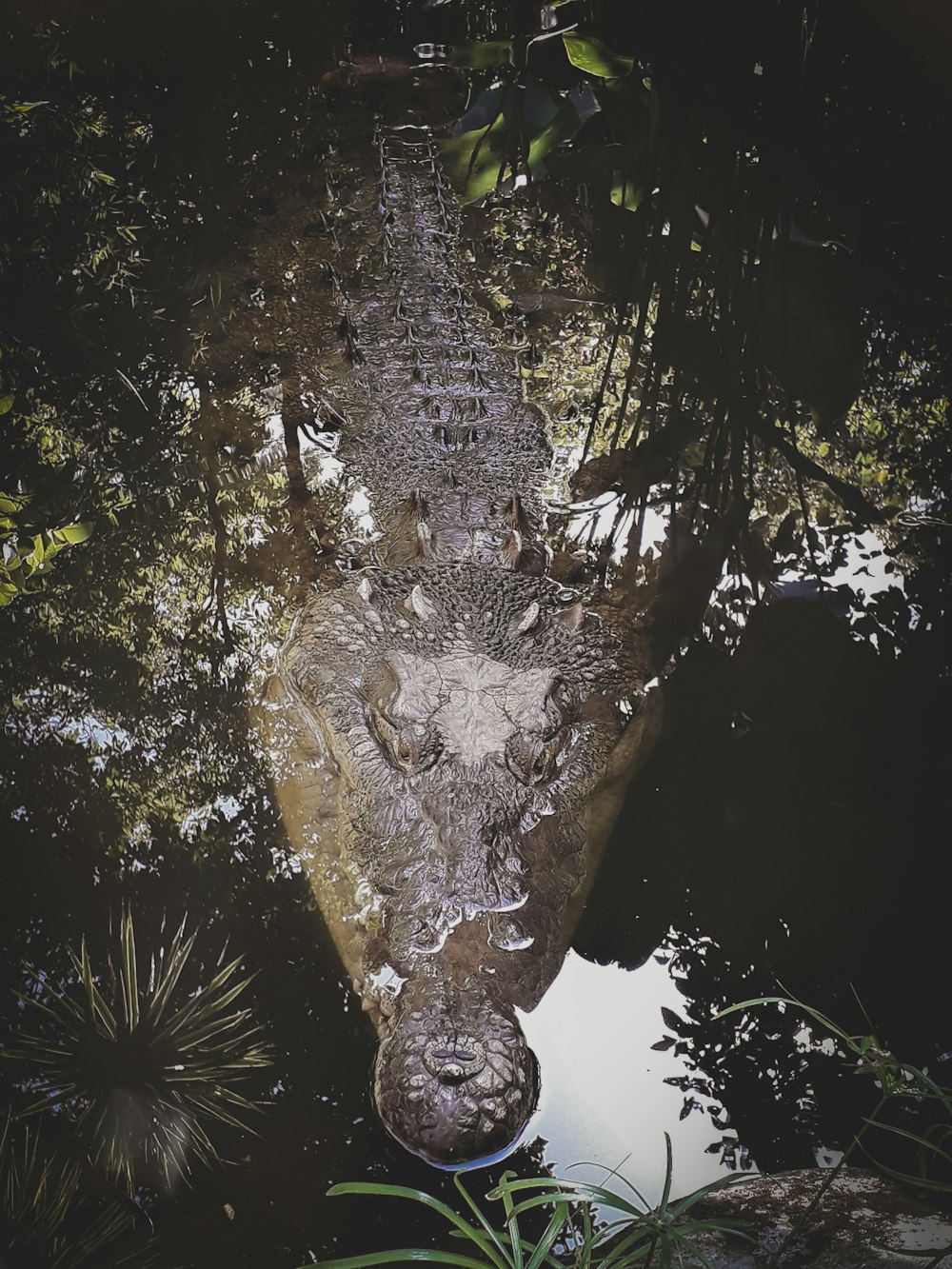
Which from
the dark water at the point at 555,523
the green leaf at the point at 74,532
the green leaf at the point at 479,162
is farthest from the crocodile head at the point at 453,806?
the green leaf at the point at 479,162

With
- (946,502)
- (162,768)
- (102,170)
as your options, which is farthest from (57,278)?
(946,502)

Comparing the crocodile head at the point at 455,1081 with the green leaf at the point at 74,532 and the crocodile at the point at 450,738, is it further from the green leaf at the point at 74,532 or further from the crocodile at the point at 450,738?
the green leaf at the point at 74,532

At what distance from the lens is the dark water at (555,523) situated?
2.52 meters

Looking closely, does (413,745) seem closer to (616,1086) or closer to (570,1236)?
→ (616,1086)

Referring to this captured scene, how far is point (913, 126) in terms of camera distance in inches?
220

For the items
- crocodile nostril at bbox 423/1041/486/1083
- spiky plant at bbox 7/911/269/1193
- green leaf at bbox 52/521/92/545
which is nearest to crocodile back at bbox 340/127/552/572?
green leaf at bbox 52/521/92/545

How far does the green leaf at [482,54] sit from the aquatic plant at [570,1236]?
5.99 m

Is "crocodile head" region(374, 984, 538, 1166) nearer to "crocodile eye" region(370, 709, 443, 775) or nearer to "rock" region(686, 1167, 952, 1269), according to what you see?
"rock" region(686, 1167, 952, 1269)

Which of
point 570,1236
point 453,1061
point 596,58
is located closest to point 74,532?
point 453,1061

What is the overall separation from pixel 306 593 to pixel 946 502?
2584 mm

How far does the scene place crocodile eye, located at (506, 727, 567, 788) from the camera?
116 inches

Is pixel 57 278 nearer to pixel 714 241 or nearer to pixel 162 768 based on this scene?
pixel 162 768

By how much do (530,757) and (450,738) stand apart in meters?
0.25

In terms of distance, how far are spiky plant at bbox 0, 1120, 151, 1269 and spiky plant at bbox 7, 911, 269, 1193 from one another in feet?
0.21
